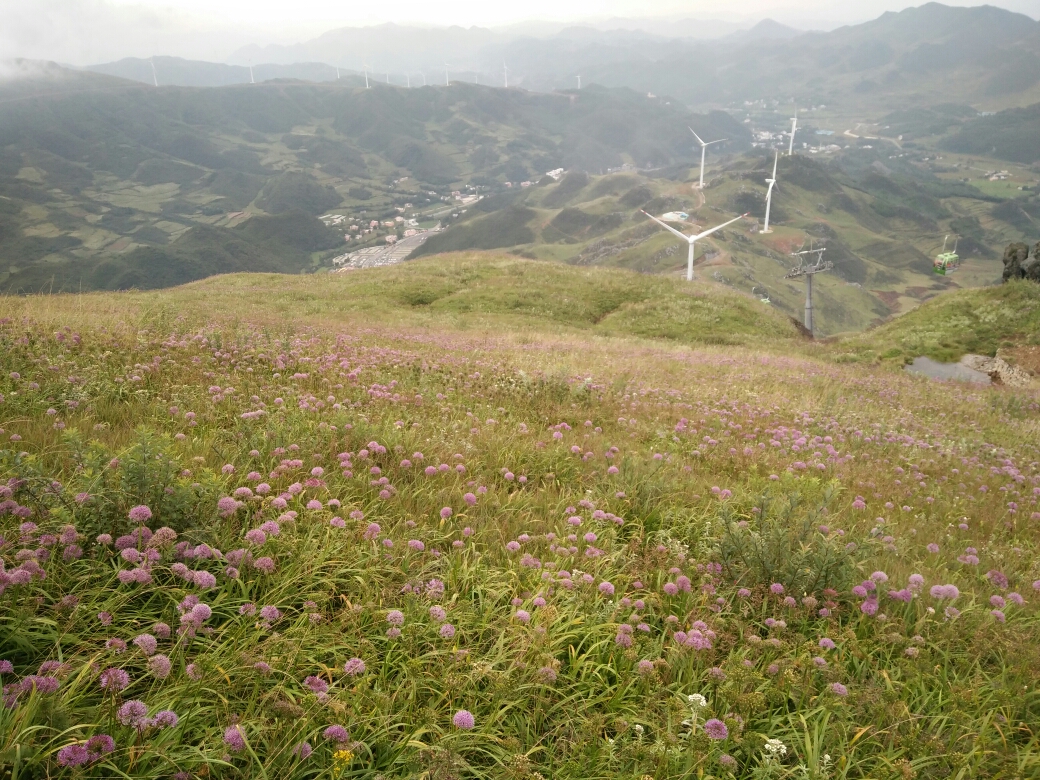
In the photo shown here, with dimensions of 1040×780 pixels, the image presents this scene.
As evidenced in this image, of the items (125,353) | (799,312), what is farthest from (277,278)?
(799,312)

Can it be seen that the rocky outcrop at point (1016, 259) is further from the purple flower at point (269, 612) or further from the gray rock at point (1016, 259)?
the purple flower at point (269, 612)

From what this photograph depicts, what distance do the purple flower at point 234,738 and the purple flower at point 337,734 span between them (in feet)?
1.28

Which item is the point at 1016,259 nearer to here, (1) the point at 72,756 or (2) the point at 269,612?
(2) the point at 269,612

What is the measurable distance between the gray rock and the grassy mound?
2.98 m

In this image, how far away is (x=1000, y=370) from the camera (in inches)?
1134

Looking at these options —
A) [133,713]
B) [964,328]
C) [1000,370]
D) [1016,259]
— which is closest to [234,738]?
[133,713]

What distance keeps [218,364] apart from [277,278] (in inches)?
1625

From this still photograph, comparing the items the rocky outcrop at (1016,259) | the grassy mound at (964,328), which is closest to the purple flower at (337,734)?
the grassy mound at (964,328)

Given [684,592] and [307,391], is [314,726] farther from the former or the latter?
[307,391]

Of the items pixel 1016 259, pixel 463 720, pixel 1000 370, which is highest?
pixel 463 720

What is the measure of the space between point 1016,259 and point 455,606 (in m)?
49.6

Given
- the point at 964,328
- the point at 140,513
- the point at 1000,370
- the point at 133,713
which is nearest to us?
the point at 133,713

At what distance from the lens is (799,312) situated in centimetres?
16850

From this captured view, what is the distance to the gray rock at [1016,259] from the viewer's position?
3778 cm
